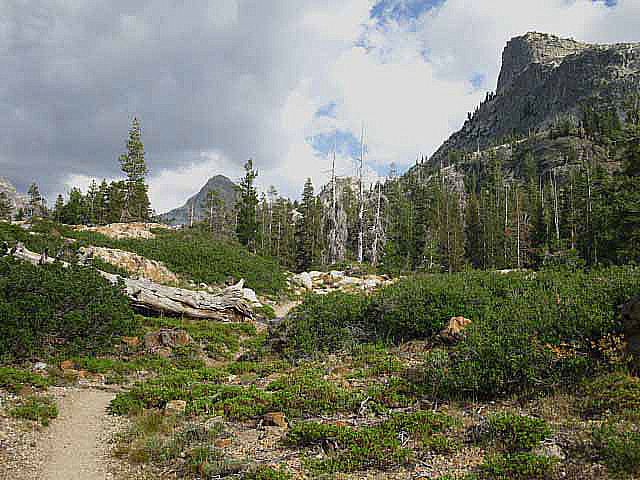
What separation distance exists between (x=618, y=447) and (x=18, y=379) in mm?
11112

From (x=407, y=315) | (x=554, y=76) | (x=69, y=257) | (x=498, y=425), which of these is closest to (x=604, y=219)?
(x=407, y=315)

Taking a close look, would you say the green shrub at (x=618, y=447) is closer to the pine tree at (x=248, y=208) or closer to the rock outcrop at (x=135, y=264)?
the rock outcrop at (x=135, y=264)

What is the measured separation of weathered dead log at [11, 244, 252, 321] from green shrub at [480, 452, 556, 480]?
1434 cm

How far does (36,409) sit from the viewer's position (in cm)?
820

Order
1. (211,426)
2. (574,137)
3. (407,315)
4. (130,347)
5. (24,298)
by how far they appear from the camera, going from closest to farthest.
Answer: (211,426), (24,298), (407,315), (130,347), (574,137)

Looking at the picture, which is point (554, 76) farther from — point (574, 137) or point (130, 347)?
point (130, 347)

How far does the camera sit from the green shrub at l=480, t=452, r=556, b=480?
5125 mm

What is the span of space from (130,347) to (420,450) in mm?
10393

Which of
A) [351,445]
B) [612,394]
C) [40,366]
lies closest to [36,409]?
[40,366]

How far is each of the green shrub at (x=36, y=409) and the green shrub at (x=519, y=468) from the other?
7678 mm

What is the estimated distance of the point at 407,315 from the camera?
12680 millimetres

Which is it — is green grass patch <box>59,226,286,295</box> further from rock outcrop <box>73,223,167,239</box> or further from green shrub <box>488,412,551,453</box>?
green shrub <box>488,412,551,453</box>

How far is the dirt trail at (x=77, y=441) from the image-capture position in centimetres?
652

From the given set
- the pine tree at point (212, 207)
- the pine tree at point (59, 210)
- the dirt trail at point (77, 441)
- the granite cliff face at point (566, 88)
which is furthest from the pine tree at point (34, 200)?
the granite cliff face at point (566, 88)
